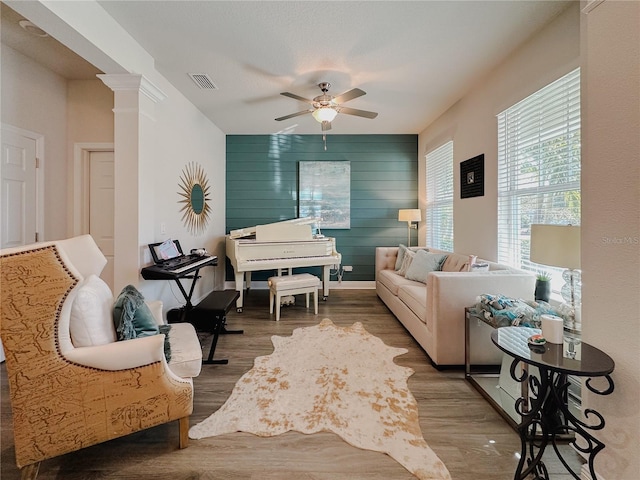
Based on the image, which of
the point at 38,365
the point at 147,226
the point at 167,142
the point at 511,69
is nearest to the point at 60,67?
the point at 167,142

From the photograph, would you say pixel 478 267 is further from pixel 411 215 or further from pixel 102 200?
pixel 102 200

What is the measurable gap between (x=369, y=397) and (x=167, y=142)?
3245 millimetres

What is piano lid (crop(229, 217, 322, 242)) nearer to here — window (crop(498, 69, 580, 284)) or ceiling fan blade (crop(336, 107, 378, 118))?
ceiling fan blade (crop(336, 107, 378, 118))

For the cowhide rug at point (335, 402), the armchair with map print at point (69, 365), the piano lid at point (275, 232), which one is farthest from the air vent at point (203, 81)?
the cowhide rug at point (335, 402)

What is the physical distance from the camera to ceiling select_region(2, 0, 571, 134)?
2.09m

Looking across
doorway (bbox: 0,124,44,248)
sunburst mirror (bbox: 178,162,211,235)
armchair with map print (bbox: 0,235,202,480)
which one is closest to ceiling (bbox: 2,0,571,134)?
doorway (bbox: 0,124,44,248)

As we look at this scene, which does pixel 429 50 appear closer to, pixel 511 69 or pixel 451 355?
pixel 511 69

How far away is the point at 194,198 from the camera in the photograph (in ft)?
12.7

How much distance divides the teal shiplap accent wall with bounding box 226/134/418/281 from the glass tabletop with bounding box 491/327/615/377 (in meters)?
3.84

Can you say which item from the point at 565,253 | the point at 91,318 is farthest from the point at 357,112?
the point at 91,318

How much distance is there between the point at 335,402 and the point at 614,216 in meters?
1.86

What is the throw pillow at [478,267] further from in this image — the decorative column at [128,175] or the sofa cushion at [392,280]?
the decorative column at [128,175]

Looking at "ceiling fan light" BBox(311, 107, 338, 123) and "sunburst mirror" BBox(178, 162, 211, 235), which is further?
"sunburst mirror" BBox(178, 162, 211, 235)

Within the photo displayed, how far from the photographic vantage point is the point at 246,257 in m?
3.95
